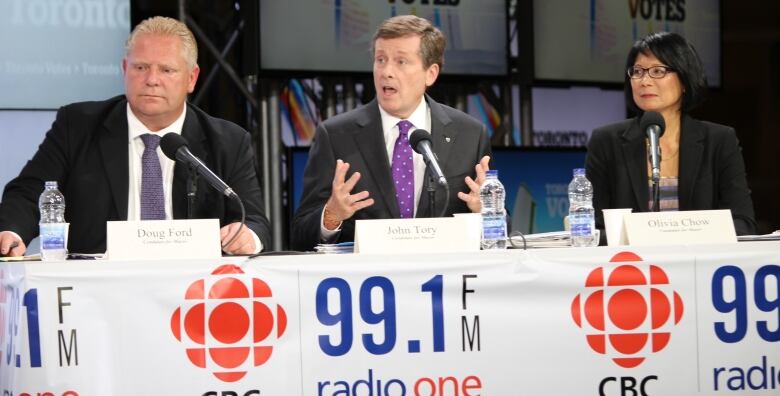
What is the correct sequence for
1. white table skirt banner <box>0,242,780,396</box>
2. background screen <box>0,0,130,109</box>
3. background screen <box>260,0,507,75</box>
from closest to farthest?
white table skirt banner <box>0,242,780,396</box>
background screen <box>0,0,130,109</box>
background screen <box>260,0,507,75</box>

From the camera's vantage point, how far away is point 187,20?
5.65 m

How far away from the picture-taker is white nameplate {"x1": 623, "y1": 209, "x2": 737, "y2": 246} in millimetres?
2889

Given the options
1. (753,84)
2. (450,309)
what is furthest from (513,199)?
(450,309)

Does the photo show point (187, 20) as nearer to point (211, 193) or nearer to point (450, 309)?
point (211, 193)

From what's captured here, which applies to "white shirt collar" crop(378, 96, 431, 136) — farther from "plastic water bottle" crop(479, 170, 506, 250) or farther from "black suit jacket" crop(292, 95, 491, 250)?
"plastic water bottle" crop(479, 170, 506, 250)

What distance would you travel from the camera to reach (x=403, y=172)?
3.78 metres

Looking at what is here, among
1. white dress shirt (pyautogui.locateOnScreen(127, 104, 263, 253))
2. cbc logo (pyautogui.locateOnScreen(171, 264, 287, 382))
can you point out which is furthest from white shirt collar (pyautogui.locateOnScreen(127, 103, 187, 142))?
cbc logo (pyautogui.locateOnScreen(171, 264, 287, 382))

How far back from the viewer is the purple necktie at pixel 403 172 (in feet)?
12.3

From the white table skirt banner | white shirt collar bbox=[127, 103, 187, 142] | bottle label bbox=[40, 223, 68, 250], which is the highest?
white shirt collar bbox=[127, 103, 187, 142]

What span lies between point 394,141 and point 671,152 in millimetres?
939

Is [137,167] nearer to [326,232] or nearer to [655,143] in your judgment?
[326,232]

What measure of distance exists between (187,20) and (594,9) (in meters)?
2.34

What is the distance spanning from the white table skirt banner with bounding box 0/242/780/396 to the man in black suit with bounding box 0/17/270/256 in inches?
28.9

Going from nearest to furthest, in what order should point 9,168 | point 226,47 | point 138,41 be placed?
point 138,41
point 9,168
point 226,47
